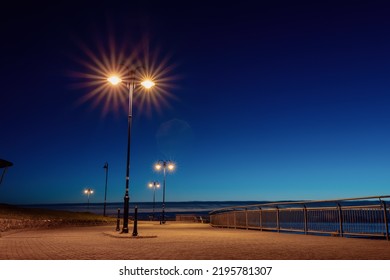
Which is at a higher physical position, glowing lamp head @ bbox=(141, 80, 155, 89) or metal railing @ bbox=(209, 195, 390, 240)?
glowing lamp head @ bbox=(141, 80, 155, 89)

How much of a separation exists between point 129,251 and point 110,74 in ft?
32.4

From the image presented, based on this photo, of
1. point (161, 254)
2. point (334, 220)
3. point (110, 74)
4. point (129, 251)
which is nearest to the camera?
point (161, 254)

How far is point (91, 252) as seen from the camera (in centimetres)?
988

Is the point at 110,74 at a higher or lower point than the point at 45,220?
higher

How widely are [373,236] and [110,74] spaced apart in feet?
38.6

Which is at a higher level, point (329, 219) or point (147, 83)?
point (147, 83)

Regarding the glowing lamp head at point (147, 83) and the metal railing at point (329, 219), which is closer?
the metal railing at point (329, 219)

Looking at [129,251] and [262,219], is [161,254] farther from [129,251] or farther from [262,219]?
[262,219]

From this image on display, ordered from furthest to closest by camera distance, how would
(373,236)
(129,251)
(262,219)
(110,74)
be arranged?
(262,219), (110,74), (373,236), (129,251)

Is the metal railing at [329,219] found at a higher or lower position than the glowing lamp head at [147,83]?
lower

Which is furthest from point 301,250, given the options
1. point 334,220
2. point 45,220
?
point 45,220

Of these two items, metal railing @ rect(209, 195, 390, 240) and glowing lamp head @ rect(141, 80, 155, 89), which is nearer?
metal railing @ rect(209, 195, 390, 240)
